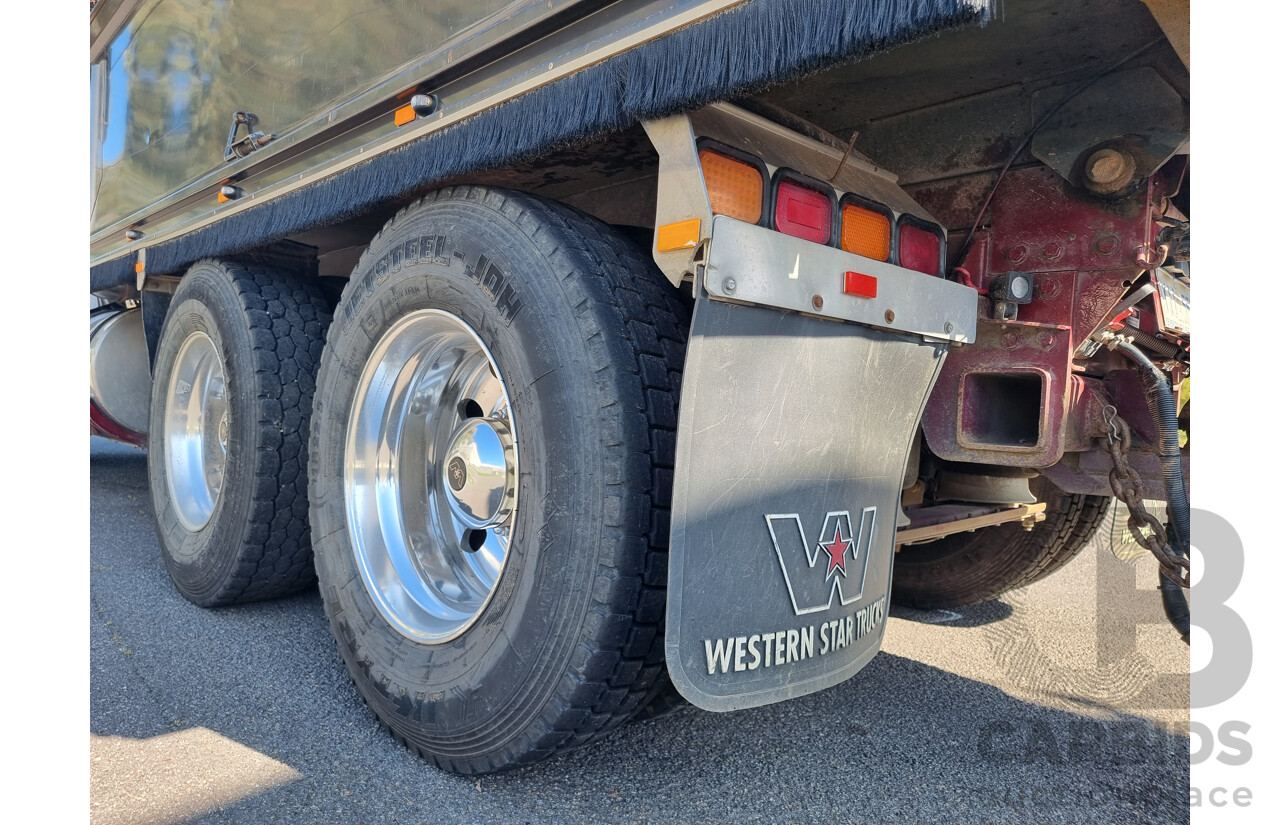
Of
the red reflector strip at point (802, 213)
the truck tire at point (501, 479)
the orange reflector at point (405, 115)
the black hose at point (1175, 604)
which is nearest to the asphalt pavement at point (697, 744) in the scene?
the truck tire at point (501, 479)

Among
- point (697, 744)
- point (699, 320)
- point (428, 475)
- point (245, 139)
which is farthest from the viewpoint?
point (245, 139)

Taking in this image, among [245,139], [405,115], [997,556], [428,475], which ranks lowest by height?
[997,556]

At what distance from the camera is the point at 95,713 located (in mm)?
2156

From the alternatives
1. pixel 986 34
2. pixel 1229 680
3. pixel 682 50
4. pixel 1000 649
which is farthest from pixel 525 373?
pixel 1000 649

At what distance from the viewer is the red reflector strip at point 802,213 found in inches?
61.5

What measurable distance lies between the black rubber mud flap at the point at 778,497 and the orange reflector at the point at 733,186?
18cm

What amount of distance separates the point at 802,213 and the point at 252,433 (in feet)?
6.85

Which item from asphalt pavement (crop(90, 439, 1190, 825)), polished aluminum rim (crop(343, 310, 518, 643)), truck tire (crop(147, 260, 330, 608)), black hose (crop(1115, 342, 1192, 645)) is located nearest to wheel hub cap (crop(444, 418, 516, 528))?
polished aluminum rim (crop(343, 310, 518, 643))

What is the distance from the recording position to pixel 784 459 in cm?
160

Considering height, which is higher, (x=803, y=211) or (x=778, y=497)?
(x=803, y=211)

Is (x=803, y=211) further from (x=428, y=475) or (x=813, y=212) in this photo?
(x=428, y=475)

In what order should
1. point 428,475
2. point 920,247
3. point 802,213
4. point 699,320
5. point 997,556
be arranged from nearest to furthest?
point 699,320, point 802,213, point 920,247, point 428,475, point 997,556

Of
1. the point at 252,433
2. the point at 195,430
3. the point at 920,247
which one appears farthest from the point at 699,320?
the point at 195,430

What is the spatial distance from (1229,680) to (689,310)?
1276 millimetres
